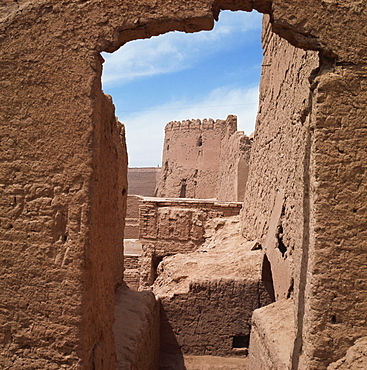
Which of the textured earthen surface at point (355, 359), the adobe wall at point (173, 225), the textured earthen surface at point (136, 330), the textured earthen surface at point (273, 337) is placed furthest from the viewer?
the adobe wall at point (173, 225)

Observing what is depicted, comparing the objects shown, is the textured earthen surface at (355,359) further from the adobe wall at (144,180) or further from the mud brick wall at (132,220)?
the adobe wall at (144,180)

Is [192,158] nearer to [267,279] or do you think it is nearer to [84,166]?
[267,279]

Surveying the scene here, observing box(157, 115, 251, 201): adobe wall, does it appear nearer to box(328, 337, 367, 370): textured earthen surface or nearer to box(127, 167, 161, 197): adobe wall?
box(127, 167, 161, 197): adobe wall

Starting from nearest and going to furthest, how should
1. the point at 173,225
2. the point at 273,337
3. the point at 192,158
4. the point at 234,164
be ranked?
the point at 273,337, the point at 173,225, the point at 234,164, the point at 192,158

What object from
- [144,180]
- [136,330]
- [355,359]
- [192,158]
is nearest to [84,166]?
[355,359]

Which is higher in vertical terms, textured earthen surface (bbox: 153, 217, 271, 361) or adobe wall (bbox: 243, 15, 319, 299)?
adobe wall (bbox: 243, 15, 319, 299)

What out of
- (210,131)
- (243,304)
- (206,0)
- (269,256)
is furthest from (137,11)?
(210,131)

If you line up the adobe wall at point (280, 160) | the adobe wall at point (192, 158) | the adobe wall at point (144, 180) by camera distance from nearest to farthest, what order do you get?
1. the adobe wall at point (280, 160)
2. the adobe wall at point (192, 158)
3. the adobe wall at point (144, 180)

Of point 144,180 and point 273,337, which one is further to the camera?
point 144,180

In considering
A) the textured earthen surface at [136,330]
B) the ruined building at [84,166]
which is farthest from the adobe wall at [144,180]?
the ruined building at [84,166]

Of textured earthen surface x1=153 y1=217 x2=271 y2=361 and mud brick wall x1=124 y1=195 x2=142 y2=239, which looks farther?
mud brick wall x1=124 y1=195 x2=142 y2=239

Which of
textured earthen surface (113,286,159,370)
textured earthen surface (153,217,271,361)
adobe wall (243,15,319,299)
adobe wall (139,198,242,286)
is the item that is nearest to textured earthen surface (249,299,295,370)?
adobe wall (243,15,319,299)

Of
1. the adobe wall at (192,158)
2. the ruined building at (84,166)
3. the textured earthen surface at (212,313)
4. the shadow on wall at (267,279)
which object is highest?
the adobe wall at (192,158)

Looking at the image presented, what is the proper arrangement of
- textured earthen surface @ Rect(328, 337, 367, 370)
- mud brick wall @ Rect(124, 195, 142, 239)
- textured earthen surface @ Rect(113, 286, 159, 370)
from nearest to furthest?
textured earthen surface @ Rect(328, 337, 367, 370) < textured earthen surface @ Rect(113, 286, 159, 370) < mud brick wall @ Rect(124, 195, 142, 239)
